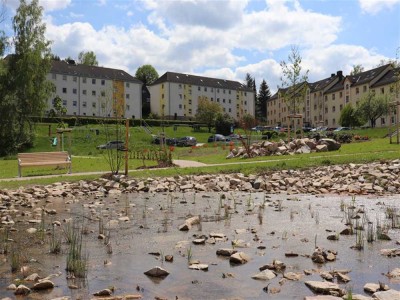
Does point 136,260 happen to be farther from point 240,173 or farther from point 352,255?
point 240,173

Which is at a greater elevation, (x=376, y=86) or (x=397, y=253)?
(x=376, y=86)

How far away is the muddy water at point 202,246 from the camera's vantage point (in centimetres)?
517

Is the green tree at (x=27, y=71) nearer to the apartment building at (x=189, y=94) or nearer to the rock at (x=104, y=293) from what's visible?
the rock at (x=104, y=293)

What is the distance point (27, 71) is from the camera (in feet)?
155

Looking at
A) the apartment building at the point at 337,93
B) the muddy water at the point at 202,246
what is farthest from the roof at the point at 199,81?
the muddy water at the point at 202,246

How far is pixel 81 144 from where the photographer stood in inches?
2084

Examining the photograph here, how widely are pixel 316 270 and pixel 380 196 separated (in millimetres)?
8922

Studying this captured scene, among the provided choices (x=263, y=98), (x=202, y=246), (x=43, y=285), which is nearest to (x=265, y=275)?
(x=202, y=246)

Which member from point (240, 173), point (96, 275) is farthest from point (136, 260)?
point (240, 173)

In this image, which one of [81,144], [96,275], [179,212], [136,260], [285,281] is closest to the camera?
[285,281]

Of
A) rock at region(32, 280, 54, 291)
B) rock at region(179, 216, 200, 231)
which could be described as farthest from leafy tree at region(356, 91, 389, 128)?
rock at region(32, 280, 54, 291)

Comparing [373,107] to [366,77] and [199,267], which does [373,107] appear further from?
[199,267]

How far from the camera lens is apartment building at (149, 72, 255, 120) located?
111m

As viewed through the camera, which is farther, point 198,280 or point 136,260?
point 136,260
